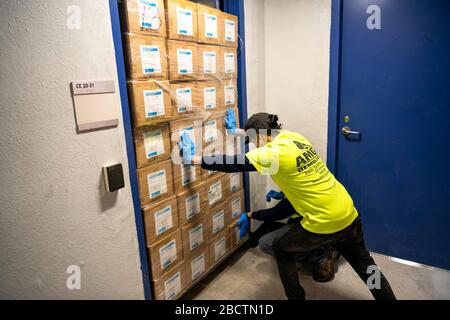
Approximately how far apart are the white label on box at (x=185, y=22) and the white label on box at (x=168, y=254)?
1.19 metres

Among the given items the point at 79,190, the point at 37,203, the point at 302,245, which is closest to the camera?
the point at 37,203

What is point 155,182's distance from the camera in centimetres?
170

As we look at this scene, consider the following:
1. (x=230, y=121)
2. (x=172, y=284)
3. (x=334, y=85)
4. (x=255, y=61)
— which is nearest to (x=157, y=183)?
(x=172, y=284)

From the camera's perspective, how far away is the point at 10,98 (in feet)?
3.52

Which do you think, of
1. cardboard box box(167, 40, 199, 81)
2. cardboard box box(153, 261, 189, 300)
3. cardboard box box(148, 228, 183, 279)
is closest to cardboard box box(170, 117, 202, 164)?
cardboard box box(167, 40, 199, 81)

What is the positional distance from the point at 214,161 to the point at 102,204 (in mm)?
623

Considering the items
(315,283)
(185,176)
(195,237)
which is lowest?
(315,283)

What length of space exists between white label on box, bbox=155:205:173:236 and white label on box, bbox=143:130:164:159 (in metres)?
0.32

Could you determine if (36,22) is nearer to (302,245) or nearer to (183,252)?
(183,252)

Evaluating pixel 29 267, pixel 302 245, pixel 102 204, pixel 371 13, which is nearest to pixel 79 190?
pixel 102 204

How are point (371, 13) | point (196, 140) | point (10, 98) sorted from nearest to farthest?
point (10, 98), point (196, 140), point (371, 13)

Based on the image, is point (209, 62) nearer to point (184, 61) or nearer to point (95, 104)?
point (184, 61)

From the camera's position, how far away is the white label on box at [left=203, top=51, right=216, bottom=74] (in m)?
1.94

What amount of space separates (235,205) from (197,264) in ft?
1.78
